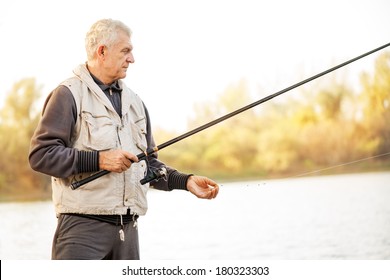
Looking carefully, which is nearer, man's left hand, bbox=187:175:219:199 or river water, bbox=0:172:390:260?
man's left hand, bbox=187:175:219:199

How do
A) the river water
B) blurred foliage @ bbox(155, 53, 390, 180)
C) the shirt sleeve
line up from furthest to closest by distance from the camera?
blurred foliage @ bbox(155, 53, 390, 180) < the river water < the shirt sleeve

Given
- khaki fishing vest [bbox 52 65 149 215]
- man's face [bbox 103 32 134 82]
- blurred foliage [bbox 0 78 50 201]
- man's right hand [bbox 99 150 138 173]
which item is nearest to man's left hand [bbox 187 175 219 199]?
khaki fishing vest [bbox 52 65 149 215]

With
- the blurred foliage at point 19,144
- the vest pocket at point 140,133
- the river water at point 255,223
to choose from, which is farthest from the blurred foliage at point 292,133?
the vest pocket at point 140,133

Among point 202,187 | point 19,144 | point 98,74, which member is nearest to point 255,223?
point 19,144

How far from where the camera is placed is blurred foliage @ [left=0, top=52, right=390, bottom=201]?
153 inches

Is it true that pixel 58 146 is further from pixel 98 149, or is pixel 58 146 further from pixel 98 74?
pixel 98 74

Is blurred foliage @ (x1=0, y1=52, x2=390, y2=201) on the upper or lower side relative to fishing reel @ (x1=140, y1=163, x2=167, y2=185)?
upper

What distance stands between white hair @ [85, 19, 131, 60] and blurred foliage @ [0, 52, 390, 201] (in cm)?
215

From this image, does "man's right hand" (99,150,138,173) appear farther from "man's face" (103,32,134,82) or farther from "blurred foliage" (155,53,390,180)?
"blurred foliage" (155,53,390,180)

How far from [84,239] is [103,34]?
1.69ft

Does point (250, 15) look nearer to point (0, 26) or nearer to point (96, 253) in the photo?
point (0, 26)

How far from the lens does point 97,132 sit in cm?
163

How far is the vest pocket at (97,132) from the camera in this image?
162 centimetres

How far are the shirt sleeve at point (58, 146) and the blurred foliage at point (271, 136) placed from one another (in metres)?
2.26
